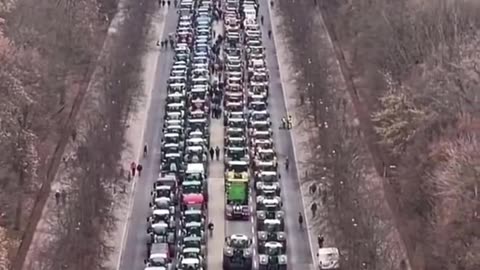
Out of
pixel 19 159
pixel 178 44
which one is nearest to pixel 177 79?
pixel 178 44

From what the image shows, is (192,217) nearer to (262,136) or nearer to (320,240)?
(320,240)

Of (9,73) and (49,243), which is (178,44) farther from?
(49,243)

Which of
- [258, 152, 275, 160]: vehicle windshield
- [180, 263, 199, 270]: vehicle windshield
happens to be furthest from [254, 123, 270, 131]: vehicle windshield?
[180, 263, 199, 270]: vehicle windshield

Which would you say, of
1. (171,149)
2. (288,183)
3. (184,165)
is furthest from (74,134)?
(288,183)

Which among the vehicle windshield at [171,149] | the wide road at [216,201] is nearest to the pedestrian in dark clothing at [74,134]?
the vehicle windshield at [171,149]

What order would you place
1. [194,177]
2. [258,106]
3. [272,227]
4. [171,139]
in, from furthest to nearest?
1. [258,106]
2. [171,139]
3. [194,177]
4. [272,227]

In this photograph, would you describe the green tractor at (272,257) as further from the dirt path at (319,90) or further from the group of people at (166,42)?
the group of people at (166,42)

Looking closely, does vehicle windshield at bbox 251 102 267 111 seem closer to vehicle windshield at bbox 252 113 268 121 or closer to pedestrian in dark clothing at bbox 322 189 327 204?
vehicle windshield at bbox 252 113 268 121
